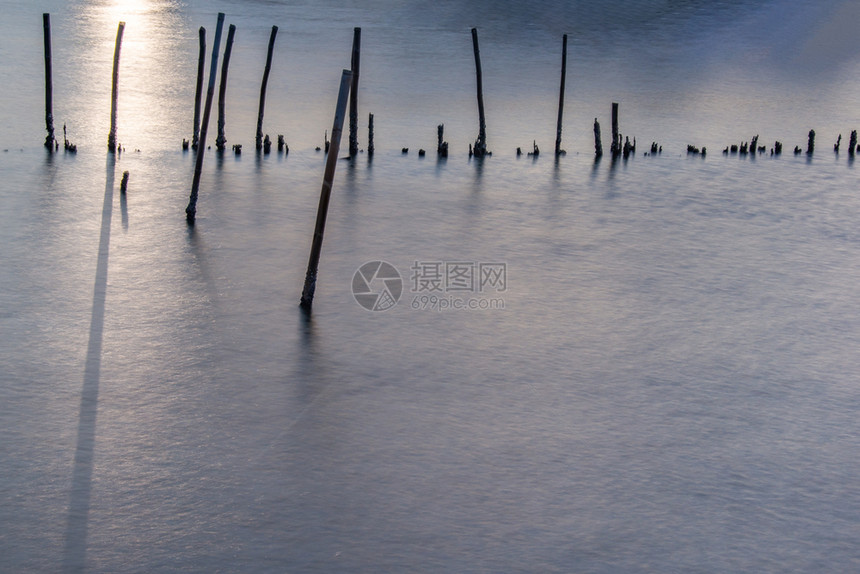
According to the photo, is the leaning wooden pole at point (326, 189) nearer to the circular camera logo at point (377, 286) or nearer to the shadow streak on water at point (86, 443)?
the circular camera logo at point (377, 286)

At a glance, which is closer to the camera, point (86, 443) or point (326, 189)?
point (86, 443)

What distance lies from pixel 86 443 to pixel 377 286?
5.52 m

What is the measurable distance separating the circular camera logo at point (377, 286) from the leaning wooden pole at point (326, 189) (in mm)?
811

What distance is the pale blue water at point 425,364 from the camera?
8.00 m

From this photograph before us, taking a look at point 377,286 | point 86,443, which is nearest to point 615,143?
point 377,286

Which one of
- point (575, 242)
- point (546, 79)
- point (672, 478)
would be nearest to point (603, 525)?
point (672, 478)

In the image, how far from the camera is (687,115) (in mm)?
31594

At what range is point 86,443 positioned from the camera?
9.16m

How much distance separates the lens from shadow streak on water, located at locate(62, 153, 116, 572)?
755cm

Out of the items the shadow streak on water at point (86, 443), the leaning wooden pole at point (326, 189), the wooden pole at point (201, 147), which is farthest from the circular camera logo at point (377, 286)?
the shadow streak on water at point (86, 443)

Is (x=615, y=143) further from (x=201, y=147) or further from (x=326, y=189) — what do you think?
(x=326, y=189)

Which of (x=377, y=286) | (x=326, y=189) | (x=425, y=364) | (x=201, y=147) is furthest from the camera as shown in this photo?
(x=201, y=147)

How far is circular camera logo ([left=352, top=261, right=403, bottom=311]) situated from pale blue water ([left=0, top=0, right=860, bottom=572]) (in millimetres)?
193

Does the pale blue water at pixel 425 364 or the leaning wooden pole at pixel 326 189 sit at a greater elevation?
the leaning wooden pole at pixel 326 189
